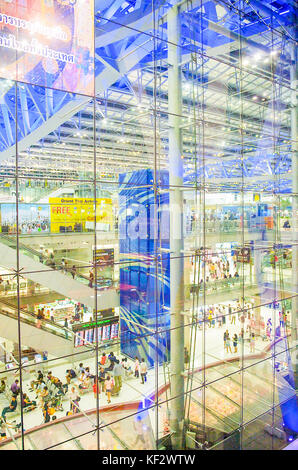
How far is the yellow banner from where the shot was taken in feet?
43.9

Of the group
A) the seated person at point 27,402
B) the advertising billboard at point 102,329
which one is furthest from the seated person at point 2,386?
the advertising billboard at point 102,329

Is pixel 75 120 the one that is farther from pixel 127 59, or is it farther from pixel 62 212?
pixel 127 59

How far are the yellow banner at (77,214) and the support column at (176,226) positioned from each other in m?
6.32

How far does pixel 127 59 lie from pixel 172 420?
8156 millimetres

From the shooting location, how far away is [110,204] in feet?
50.0

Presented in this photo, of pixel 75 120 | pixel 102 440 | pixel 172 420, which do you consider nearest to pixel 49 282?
pixel 102 440

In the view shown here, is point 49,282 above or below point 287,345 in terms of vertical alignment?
above

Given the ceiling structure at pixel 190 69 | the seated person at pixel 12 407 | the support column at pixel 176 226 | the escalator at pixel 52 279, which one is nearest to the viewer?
the ceiling structure at pixel 190 69

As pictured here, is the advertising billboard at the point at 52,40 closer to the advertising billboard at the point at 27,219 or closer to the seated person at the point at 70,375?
the seated person at the point at 70,375

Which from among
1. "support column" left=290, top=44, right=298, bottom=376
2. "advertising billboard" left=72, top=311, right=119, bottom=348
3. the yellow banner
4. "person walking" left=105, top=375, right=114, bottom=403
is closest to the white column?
"support column" left=290, top=44, right=298, bottom=376

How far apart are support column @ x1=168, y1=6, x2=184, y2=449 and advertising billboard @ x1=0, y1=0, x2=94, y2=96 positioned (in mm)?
2356

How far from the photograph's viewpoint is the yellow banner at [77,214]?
527 inches

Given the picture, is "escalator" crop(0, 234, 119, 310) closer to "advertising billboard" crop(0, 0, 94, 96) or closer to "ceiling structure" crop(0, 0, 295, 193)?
"ceiling structure" crop(0, 0, 295, 193)
